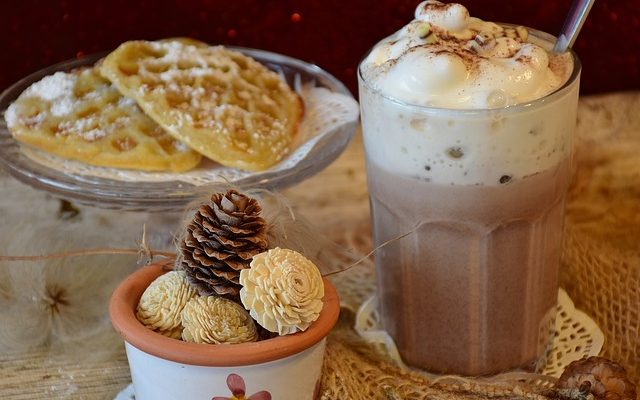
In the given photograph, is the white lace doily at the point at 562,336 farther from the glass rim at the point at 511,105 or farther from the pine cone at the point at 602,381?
the glass rim at the point at 511,105

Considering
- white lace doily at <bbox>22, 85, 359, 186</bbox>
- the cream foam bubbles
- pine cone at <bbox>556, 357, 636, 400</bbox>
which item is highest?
the cream foam bubbles

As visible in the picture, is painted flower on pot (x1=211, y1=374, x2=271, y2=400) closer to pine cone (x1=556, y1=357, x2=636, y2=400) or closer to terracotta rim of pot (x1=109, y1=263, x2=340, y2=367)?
terracotta rim of pot (x1=109, y1=263, x2=340, y2=367)

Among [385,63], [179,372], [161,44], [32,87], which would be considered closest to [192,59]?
[161,44]

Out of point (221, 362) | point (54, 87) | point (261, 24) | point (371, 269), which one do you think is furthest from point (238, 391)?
point (261, 24)

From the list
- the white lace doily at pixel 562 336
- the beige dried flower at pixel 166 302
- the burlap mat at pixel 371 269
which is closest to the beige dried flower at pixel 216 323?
the beige dried flower at pixel 166 302

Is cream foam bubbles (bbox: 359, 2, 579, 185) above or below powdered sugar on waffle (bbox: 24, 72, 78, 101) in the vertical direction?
above

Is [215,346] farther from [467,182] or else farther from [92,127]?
[92,127]

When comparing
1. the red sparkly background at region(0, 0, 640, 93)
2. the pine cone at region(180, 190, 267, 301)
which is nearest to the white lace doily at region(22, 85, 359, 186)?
the pine cone at region(180, 190, 267, 301)
